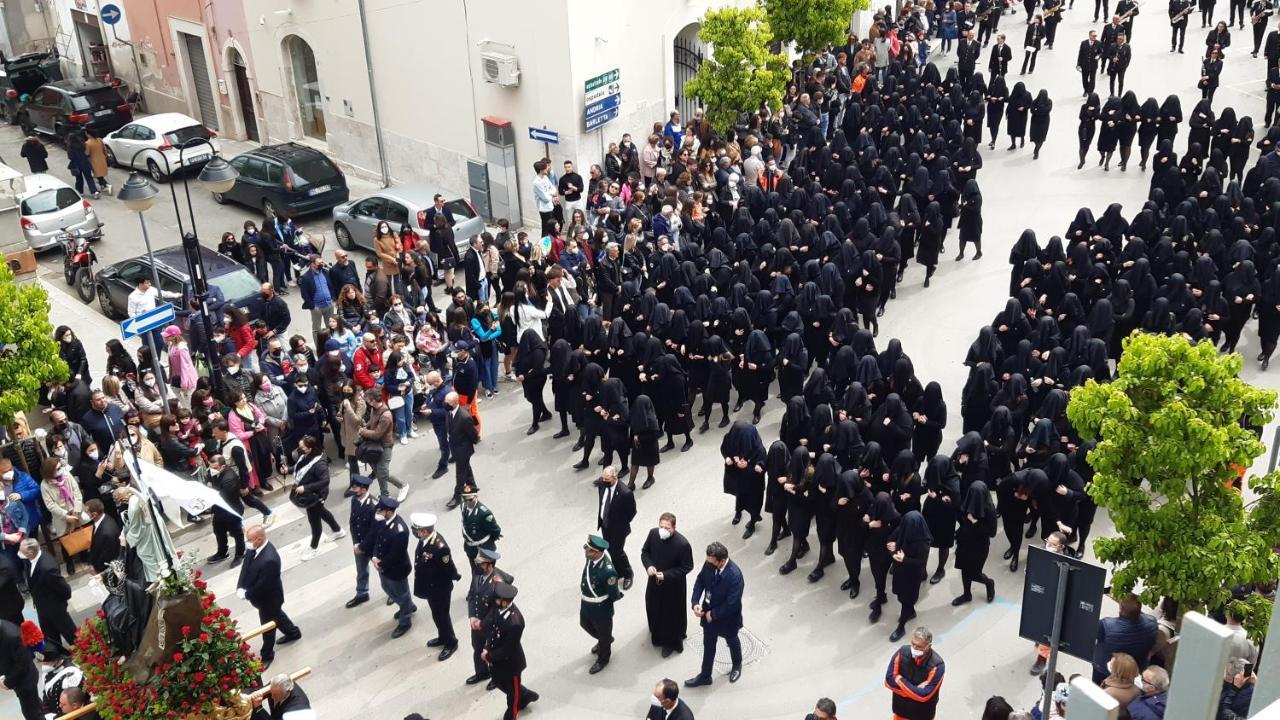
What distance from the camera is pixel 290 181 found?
76.9 ft

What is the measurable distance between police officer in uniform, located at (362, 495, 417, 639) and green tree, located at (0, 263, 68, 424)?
4606mm

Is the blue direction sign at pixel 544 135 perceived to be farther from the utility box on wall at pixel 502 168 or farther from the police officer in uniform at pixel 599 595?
the police officer in uniform at pixel 599 595

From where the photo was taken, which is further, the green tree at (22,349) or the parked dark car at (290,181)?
the parked dark car at (290,181)

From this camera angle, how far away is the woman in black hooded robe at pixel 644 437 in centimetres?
1409

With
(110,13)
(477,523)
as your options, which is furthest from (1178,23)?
(110,13)

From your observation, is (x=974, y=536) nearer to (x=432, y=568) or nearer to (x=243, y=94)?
(x=432, y=568)

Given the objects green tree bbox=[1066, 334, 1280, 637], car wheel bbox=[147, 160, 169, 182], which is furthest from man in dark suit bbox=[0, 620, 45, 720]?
car wheel bbox=[147, 160, 169, 182]

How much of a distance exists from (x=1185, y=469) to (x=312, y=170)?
17947mm

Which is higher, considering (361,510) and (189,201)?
(189,201)

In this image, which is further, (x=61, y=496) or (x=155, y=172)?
(x=155, y=172)

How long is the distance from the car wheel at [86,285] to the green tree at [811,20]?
42.1 ft

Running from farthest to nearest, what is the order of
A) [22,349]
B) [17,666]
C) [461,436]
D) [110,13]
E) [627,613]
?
1. [110,13]
2. [22,349]
3. [461,436]
4. [627,613]
5. [17,666]

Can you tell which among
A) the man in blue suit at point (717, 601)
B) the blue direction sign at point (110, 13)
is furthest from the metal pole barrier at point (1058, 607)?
the blue direction sign at point (110, 13)

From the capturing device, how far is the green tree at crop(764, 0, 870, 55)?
24.9m
